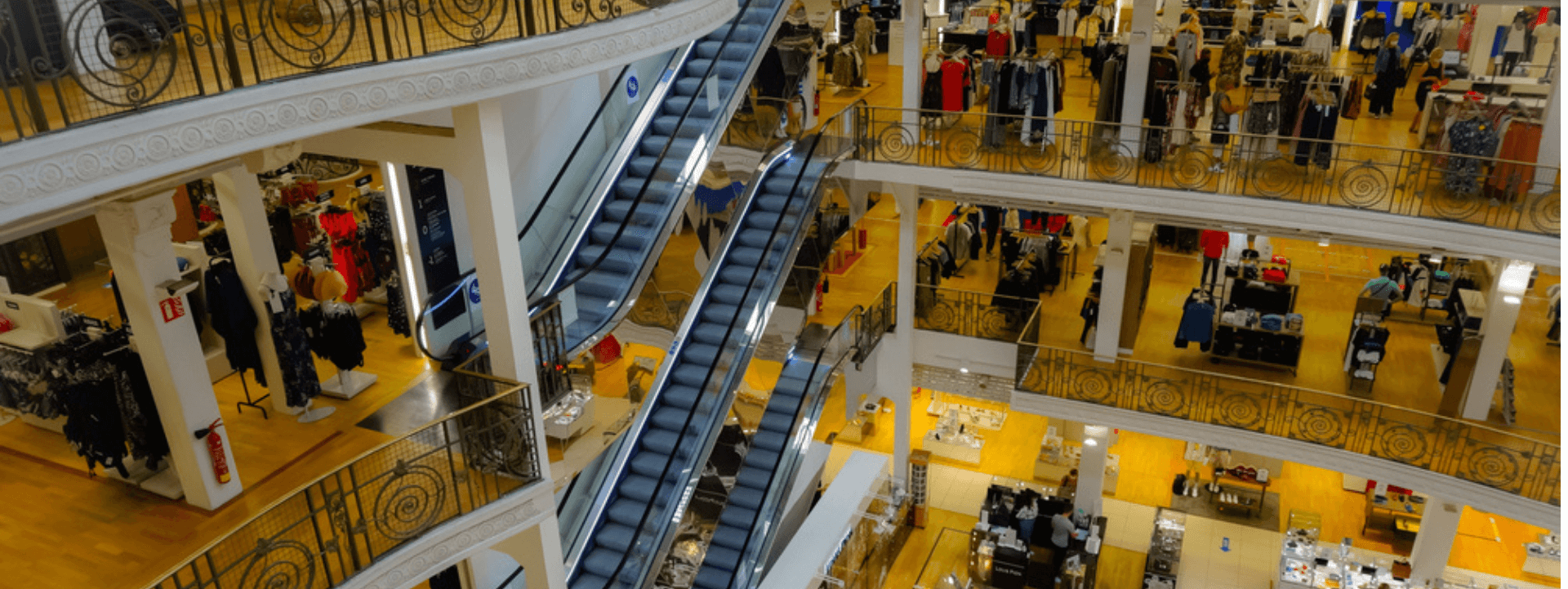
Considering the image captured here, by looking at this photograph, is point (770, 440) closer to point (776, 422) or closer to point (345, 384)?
point (776, 422)

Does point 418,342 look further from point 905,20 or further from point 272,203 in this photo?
point 905,20

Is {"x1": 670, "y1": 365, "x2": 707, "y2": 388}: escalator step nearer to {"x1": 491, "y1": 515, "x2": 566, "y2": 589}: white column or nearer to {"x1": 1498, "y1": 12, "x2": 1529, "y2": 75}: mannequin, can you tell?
{"x1": 491, "y1": 515, "x2": 566, "y2": 589}: white column

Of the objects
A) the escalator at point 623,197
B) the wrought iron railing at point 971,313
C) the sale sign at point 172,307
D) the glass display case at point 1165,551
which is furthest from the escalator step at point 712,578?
the glass display case at point 1165,551

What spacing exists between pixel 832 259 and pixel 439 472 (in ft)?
34.0

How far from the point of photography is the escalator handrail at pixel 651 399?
32.4 feet

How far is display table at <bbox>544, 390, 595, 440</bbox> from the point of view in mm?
9359

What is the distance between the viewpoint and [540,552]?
7.73m

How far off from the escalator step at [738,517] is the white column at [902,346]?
4.30 metres

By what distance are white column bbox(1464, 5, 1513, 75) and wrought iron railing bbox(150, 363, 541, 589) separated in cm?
1512

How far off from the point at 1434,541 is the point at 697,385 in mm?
9770

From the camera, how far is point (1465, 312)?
12.7 metres

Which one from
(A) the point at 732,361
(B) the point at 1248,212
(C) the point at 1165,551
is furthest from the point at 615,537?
(C) the point at 1165,551

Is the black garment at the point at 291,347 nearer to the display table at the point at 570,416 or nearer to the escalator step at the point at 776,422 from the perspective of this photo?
the display table at the point at 570,416

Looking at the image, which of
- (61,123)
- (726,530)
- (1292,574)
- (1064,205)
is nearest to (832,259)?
(1064,205)
